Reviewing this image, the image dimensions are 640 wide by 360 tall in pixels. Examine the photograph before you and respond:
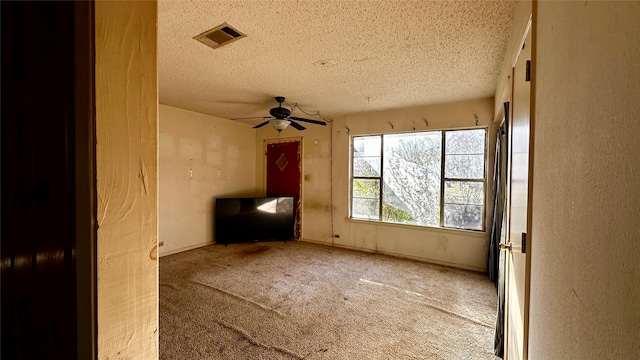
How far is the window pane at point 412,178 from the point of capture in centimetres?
408

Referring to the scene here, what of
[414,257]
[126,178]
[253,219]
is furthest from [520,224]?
[253,219]

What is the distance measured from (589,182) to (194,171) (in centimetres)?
504

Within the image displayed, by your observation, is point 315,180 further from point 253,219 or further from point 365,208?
point 253,219

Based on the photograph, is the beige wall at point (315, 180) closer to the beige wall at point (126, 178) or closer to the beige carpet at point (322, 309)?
the beige carpet at point (322, 309)

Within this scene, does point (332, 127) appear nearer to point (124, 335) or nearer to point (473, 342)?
point (473, 342)

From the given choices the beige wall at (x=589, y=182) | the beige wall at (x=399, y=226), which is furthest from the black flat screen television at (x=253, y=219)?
the beige wall at (x=589, y=182)

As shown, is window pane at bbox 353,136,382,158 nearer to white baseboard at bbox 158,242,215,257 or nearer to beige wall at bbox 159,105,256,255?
beige wall at bbox 159,105,256,255

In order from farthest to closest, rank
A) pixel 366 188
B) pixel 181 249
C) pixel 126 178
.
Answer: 1. pixel 366 188
2. pixel 181 249
3. pixel 126 178

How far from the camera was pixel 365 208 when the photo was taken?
4719mm

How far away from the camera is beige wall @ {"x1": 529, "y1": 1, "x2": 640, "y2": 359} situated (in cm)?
43


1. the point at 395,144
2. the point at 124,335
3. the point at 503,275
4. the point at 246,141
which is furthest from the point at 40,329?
the point at 246,141

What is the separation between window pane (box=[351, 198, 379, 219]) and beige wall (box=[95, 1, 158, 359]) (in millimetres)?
4269

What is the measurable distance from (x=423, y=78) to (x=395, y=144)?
160 cm

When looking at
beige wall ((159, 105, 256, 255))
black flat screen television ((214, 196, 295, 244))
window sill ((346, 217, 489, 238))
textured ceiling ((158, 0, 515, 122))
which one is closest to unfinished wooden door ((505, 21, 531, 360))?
textured ceiling ((158, 0, 515, 122))
